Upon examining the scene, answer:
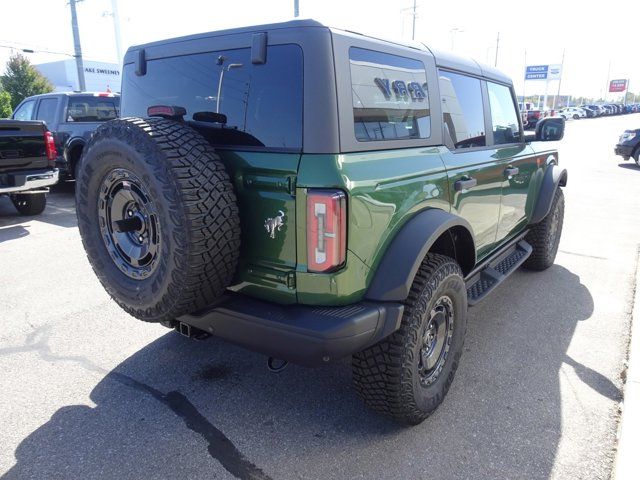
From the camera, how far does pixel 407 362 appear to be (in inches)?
92.8

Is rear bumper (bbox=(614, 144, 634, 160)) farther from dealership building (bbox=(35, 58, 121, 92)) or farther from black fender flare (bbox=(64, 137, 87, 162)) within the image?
dealership building (bbox=(35, 58, 121, 92))

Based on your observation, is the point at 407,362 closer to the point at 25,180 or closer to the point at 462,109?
the point at 462,109

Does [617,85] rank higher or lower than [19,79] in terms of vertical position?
higher

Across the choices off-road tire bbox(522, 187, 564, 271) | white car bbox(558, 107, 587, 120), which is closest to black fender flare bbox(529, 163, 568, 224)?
off-road tire bbox(522, 187, 564, 271)

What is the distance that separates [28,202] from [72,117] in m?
2.22

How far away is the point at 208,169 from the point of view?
2086 mm

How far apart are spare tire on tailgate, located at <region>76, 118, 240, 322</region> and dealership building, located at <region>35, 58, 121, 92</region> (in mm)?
46516

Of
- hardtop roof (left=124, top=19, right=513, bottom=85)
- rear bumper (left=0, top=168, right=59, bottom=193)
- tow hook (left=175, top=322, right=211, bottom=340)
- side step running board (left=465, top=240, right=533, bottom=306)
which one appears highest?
hardtop roof (left=124, top=19, right=513, bottom=85)

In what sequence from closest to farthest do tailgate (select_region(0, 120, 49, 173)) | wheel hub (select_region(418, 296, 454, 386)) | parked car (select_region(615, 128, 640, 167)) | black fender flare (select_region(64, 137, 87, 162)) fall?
1. wheel hub (select_region(418, 296, 454, 386))
2. tailgate (select_region(0, 120, 49, 173))
3. black fender flare (select_region(64, 137, 87, 162))
4. parked car (select_region(615, 128, 640, 167))

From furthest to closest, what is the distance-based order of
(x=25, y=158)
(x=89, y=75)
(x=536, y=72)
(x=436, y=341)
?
(x=536, y=72) < (x=89, y=75) < (x=25, y=158) < (x=436, y=341)

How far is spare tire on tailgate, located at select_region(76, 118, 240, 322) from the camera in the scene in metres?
2.02

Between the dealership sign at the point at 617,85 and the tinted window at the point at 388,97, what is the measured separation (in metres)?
114

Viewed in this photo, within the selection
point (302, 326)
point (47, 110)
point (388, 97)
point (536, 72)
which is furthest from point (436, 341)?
point (536, 72)

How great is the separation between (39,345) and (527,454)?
3264 millimetres
